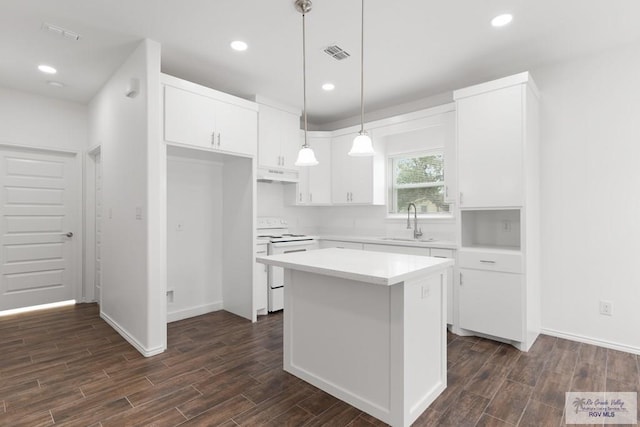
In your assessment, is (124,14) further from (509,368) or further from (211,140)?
(509,368)

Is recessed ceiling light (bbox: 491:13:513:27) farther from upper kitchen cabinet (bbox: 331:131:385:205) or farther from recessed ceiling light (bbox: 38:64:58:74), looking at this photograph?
recessed ceiling light (bbox: 38:64:58:74)

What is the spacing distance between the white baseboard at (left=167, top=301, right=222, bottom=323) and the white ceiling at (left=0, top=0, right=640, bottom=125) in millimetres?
2632

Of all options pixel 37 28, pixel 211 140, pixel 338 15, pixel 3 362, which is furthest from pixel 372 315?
pixel 37 28

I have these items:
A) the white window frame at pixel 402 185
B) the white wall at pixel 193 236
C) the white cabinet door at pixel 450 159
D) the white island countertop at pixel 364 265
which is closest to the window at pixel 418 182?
the white window frame at pixel 402 185

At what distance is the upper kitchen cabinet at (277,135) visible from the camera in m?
4.04

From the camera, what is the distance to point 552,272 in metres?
3.30

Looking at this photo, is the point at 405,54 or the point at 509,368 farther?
the point at 405,54

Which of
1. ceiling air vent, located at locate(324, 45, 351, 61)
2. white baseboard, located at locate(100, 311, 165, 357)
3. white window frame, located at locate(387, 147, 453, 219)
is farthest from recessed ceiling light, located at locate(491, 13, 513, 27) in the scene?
white baseboard, located at locate(100, 311, 165, 357)

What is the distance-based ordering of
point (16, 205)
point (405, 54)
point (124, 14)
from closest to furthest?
1. point (124, 14)
2. point (405, 54)
3. point (16, 205)

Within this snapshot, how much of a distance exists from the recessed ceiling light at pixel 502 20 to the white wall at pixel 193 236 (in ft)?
10.6

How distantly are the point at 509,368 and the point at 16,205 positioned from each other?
565 centimetres

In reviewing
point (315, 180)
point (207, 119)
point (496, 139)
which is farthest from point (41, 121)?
point (496, 139)

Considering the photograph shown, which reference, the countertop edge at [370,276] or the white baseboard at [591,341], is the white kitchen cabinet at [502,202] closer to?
the white baseboard at [591,341]

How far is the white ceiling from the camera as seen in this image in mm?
2422
